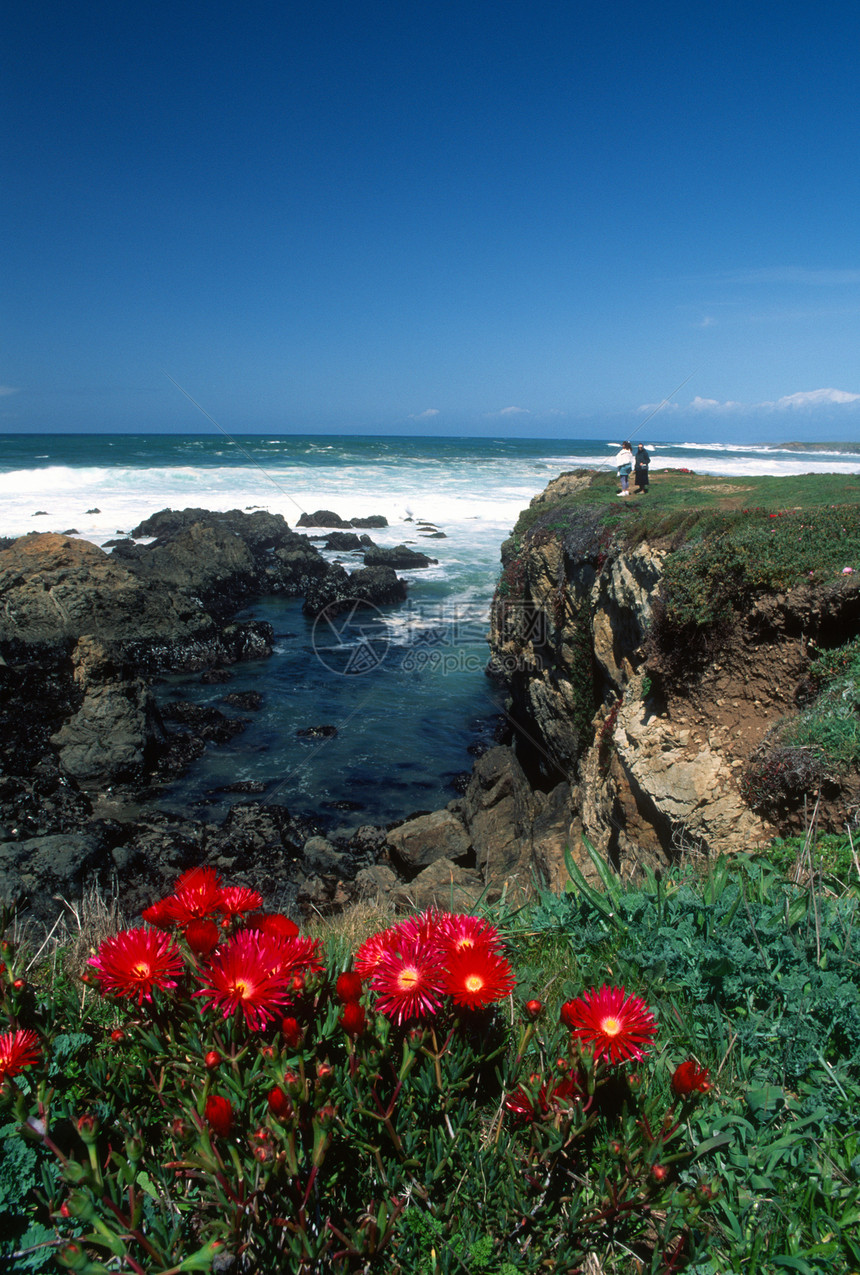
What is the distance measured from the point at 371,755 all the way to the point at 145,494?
40482mm

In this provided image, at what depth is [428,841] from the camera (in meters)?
10.3

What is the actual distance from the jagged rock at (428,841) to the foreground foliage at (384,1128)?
826 centimetres

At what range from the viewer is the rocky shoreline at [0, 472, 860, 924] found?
252 inches

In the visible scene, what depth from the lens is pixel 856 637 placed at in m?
6.01

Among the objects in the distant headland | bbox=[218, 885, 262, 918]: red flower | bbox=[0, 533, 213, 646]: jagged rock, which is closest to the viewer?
bbox=[218, 885, 262, 918]: red flower

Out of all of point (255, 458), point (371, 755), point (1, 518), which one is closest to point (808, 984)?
point (371, 755)

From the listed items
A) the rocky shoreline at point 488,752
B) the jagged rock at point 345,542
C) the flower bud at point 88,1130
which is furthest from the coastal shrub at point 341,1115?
the jagged rock at point 345,542

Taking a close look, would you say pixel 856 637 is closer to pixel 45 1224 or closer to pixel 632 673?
pixel 632 673

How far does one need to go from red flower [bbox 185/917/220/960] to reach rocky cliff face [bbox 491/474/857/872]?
12.6 ft

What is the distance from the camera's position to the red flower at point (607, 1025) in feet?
5.54

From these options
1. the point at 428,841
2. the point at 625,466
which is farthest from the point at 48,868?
the point at 625,466

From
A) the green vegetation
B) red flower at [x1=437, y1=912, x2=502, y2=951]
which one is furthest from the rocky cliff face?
red flower at [x1=437, y1=912, x2=502, y2=951]

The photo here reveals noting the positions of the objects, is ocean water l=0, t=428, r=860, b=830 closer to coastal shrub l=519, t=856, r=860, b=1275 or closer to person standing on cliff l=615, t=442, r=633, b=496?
person standing on cliff l=615, t=442, r=633, b=496

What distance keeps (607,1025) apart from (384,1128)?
62 centimetres
